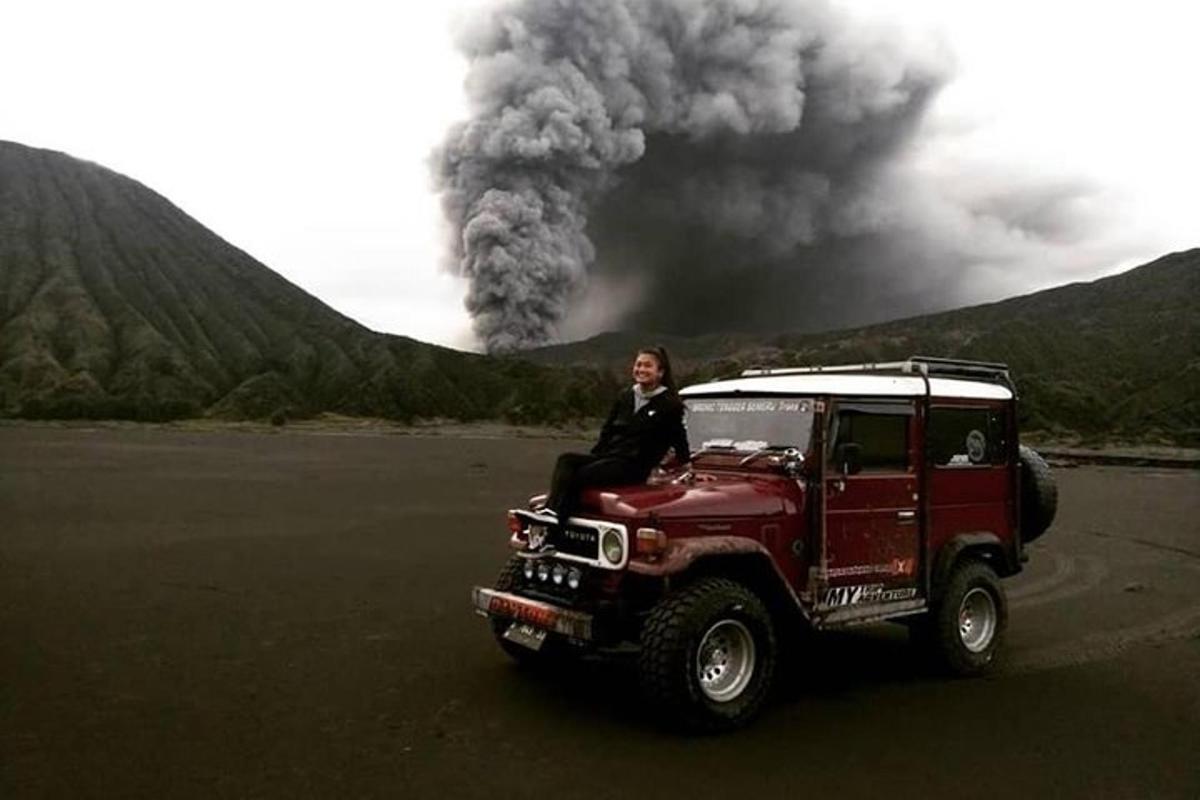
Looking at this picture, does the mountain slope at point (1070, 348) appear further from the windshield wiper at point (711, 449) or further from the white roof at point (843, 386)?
the windshield wiper at point (711, 449)

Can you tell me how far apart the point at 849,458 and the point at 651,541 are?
161 cm

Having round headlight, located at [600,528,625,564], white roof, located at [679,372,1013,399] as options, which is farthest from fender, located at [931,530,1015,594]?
round headlight, located at [600,528,625,564]

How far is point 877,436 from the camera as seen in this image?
23.2 ft

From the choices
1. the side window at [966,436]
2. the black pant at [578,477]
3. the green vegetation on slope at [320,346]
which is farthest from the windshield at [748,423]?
the green vegetation on slope at [320,346]

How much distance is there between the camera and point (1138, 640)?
8.97 m

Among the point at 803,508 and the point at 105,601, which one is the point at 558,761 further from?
the point at 105,601

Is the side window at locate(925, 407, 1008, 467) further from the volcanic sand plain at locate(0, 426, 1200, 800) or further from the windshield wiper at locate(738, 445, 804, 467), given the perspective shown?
the volcanic sand plain at locate(0, 426, 1200, 800)

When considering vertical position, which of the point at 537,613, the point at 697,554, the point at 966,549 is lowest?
the point at 537,613

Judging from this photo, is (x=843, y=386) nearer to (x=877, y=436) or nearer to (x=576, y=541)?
(x=877, y=436)

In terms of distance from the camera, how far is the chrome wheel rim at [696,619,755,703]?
20.0 ft

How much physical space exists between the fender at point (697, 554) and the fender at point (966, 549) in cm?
167

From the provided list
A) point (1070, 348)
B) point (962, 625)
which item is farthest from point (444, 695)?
point (1070, 348)

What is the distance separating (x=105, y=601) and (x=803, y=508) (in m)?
6.65

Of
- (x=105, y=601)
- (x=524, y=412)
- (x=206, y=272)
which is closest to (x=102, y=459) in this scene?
(x=105, y=601)
